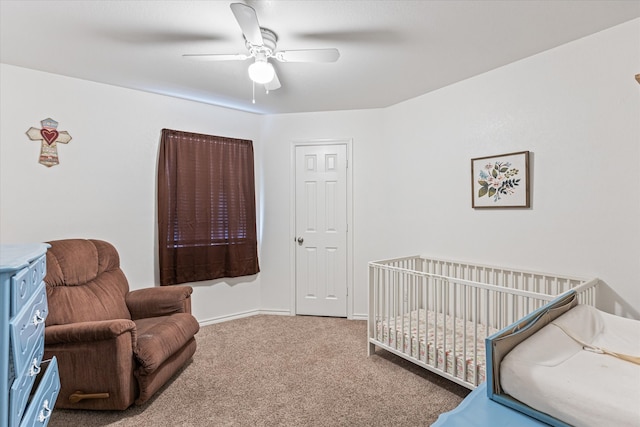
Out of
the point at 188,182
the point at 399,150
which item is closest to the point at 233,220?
the point at 188,182

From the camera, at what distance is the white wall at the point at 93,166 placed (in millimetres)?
2490

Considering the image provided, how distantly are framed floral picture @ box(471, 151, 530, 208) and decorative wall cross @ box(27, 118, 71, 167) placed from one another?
356 cm

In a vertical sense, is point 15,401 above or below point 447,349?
above

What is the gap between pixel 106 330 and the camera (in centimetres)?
179

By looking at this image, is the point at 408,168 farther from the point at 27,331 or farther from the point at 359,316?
the point at 27,331

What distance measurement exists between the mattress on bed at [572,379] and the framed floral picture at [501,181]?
4.38 ft

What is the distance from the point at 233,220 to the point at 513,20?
2.94 metres

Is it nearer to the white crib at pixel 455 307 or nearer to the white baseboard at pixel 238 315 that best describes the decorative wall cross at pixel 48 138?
the white baseboard at pixel 238 315

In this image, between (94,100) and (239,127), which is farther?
(239,127)

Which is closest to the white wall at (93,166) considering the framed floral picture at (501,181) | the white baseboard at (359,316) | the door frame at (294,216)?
the door frame at (294,216)

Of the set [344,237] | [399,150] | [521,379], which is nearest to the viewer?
[521,379]

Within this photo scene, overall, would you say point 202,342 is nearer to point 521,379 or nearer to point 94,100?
point 94,100

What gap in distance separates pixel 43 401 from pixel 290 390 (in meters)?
1.34

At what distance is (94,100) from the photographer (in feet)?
9.19
